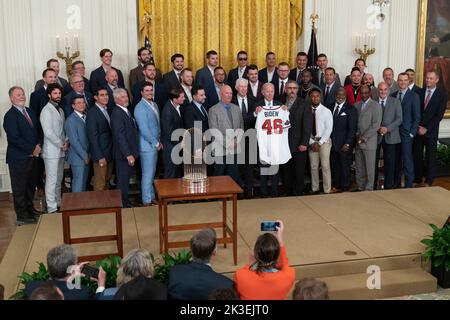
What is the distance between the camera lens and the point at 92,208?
18.7 ft

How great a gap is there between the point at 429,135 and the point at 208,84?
3742 mm

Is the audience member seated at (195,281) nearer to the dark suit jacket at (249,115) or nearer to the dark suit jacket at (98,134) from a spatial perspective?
the dark suit jacket at (98,134)

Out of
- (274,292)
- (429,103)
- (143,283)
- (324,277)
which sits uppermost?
(429,103)

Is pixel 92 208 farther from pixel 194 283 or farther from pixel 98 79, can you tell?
pixel 98 79

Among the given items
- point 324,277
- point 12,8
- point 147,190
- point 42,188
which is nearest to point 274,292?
point 324,277

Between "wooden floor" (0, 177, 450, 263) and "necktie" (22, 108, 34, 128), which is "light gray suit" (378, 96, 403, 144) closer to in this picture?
"wooden floor" (0, 177, 450, 263)

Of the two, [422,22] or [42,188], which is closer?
[42,188]

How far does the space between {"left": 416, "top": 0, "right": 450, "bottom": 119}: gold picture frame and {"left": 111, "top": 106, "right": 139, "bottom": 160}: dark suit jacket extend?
6.25m

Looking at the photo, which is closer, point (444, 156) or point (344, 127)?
point (344, 127)

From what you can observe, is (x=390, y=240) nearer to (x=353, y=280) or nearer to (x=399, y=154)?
(x=353, y=280)

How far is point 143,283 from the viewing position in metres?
3.54

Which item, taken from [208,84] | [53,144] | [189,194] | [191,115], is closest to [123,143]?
[53,144]

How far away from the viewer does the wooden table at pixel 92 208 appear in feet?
18.7
